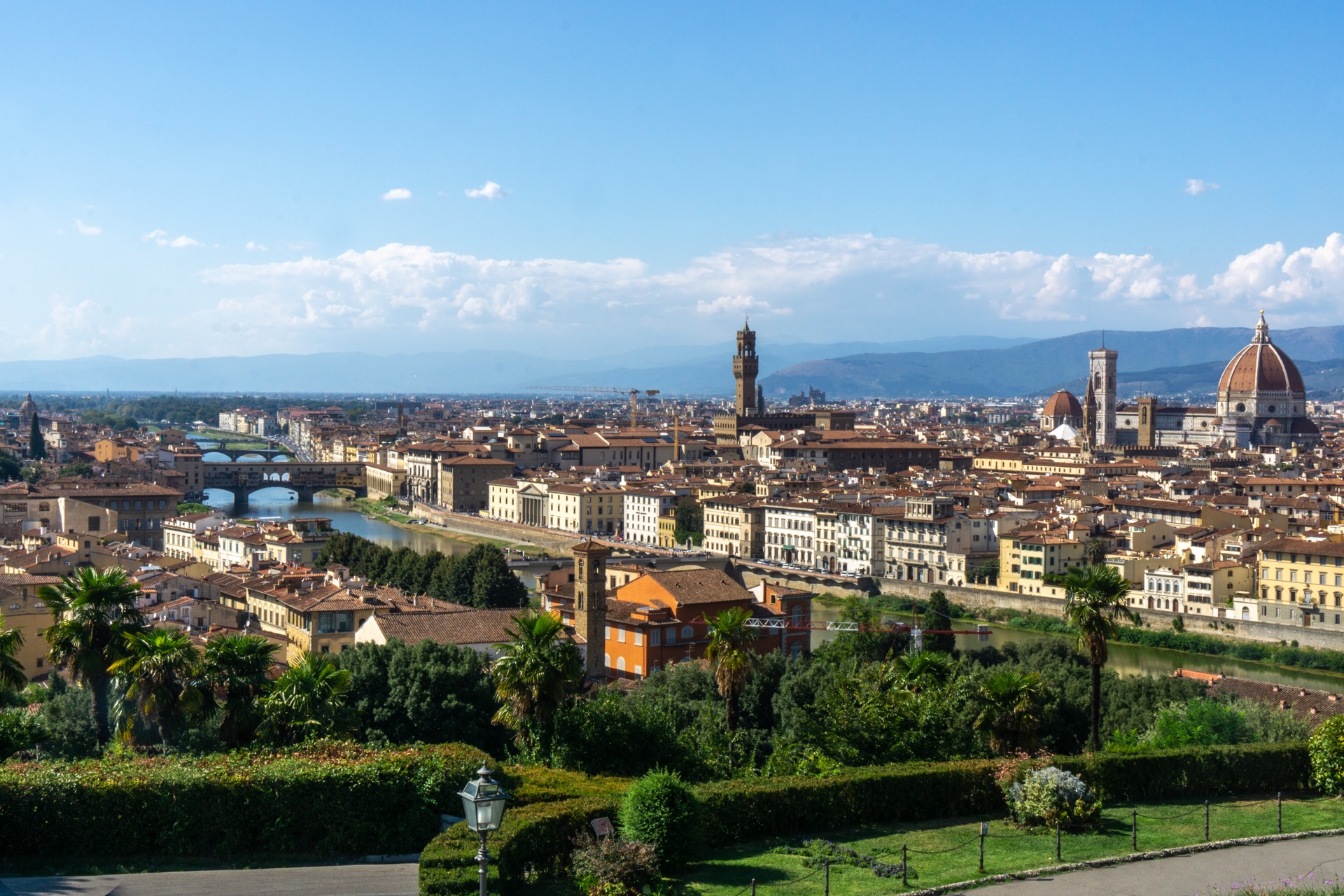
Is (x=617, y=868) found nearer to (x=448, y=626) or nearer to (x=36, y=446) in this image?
(x=448, y=626)

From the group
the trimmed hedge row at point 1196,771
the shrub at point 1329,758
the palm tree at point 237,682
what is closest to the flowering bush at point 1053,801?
the trimmed hedge row at point 1196,771

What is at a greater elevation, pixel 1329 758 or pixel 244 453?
pixel 1329 758

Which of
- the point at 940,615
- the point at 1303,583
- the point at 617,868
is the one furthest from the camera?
the point at 940,615

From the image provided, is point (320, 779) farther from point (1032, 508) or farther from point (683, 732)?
point (1032, 508)

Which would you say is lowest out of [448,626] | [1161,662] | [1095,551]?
[1161,662]

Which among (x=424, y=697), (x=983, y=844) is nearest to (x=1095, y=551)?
(x=424, y=697)
